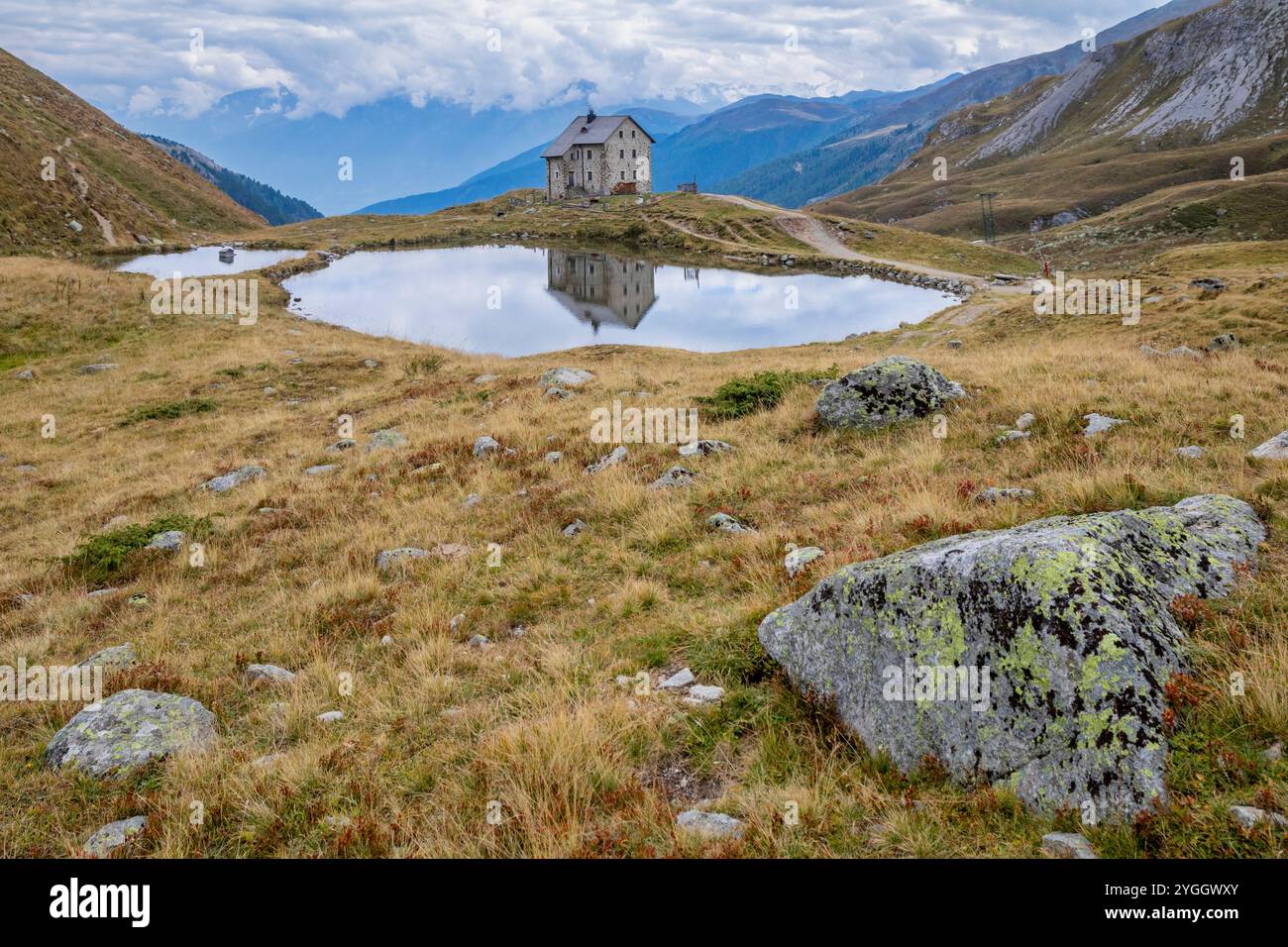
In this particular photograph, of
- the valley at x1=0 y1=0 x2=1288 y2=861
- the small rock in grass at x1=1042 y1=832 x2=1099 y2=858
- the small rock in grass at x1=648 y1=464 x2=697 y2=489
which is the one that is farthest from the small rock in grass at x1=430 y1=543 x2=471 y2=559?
the small rock in grass at x1=1042 y1=832 x2=1099 y2=858

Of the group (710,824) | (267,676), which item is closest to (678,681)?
(710,824)

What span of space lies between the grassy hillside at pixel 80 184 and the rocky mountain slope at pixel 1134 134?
11348 centimetres

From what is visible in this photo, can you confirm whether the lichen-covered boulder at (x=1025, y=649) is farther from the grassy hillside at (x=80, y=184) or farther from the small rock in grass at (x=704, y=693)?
the grassy hillside at (x=80, y=184)

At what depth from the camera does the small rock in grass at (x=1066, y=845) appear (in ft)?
11.7

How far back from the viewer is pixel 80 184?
76.9 meters

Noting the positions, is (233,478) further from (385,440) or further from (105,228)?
(105,228)

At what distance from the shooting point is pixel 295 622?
28.3ft

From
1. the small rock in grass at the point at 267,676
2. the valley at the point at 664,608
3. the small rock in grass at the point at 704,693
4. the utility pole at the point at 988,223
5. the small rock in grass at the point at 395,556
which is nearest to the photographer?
the valley at the point at 664,608

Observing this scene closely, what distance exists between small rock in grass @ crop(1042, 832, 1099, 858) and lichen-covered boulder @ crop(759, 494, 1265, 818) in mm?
223

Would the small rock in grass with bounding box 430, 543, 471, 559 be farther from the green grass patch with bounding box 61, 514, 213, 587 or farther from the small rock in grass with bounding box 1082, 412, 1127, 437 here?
the small rock in grass with bounding box 1082, 412, 1127, 437

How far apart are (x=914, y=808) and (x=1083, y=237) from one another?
93.4 meters

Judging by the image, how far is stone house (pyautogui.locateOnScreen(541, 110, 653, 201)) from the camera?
117812 millimetres

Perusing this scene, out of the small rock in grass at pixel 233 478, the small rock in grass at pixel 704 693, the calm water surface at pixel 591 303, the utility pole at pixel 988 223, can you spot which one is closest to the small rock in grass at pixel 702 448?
the small rock in grass at pixel 704 693
